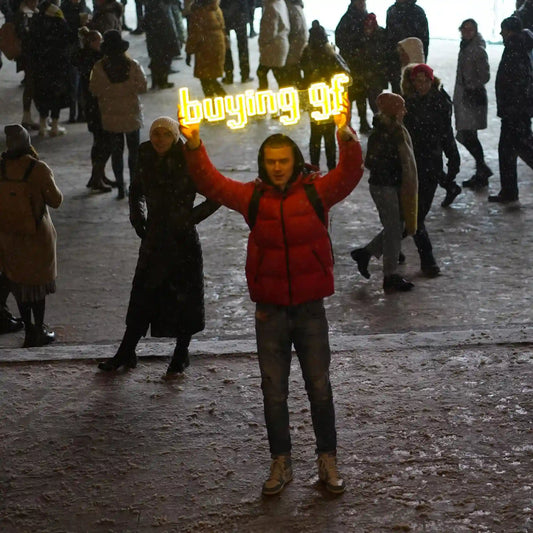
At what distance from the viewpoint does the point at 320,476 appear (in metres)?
5.80

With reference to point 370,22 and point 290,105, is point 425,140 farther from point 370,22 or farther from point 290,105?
point 370,22

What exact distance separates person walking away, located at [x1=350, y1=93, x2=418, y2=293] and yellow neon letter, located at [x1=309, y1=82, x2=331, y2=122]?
2866 millimetres

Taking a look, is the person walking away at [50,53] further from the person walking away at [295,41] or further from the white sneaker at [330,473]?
the white sneaker at [330,473]

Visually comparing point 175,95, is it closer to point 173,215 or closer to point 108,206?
point 108,206

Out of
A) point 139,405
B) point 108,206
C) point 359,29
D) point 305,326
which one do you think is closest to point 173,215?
point 139,405

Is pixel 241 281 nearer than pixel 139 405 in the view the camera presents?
No

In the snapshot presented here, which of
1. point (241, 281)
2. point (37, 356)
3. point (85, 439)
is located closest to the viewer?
point (85, 439)

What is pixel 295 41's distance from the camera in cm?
1658

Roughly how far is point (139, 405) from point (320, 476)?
1605mm

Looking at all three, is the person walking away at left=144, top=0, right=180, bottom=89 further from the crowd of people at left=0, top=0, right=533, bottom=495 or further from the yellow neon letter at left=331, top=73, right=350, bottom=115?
the yellow neon letter at left=331, top=73, right=350, bottom=115

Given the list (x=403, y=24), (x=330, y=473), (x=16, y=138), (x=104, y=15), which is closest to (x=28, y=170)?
(x=16, y=138)

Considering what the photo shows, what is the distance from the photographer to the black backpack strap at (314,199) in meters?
5.54

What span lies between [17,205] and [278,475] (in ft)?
10.9

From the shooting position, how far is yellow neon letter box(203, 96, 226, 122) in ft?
19.7
